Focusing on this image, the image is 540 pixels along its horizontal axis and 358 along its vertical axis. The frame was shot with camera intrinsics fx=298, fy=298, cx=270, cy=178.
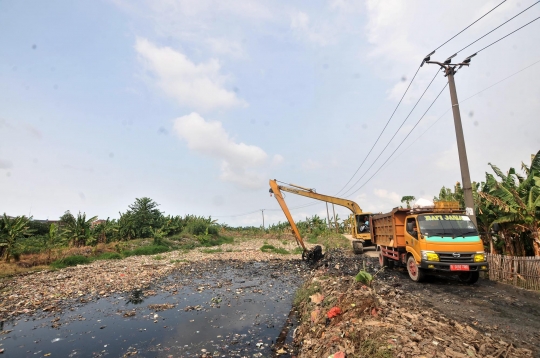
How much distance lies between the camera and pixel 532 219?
10.5 metres

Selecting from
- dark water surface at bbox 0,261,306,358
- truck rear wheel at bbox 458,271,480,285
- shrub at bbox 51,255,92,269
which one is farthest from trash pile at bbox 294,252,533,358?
shrub at bbox 51,255,92,269

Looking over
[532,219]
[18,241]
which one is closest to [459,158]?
[532,219]

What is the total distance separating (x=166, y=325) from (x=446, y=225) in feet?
31.0

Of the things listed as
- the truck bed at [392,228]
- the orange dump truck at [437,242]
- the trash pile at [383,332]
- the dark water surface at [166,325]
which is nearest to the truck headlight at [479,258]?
the orange dump truck at [437,242]

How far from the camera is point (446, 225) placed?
404 inches

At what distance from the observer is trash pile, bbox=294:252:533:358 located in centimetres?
457

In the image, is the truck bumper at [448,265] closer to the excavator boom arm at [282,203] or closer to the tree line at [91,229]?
the excavator boom arm at [282,203]

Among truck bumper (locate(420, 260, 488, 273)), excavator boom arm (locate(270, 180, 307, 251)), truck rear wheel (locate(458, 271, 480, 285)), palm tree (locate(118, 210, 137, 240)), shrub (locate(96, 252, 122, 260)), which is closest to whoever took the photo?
truck bumper (locate(420, 260, 488, 273))

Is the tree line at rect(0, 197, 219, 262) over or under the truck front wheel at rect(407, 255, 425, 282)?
over

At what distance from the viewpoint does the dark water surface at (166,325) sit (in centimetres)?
657

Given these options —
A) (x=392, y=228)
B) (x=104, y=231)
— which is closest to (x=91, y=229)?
(x=104, y=231)

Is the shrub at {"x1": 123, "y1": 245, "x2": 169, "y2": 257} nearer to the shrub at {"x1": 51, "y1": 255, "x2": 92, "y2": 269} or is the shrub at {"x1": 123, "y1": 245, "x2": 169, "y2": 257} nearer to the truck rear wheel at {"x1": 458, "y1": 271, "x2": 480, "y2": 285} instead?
the shrub at {"x1": 51, "y1": 255, "x2": 92, "y2": 269}

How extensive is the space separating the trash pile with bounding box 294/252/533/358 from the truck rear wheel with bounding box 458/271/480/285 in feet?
11.4

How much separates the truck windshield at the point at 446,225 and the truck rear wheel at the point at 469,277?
4.28 ft
